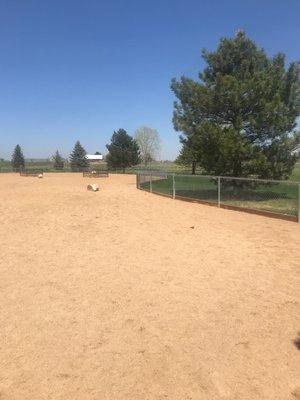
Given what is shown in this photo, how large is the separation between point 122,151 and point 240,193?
3755 centimetres

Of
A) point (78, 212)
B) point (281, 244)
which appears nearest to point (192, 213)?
point (78, 212)

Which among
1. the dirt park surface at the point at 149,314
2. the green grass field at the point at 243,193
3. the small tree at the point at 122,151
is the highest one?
the small tree at the point at 122,151

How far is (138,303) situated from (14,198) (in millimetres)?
13338

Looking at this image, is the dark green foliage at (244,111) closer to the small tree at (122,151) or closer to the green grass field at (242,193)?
the green grass field at (242,193)

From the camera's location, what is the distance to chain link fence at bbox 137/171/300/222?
14.0 meters

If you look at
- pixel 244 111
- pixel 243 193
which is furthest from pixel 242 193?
pixel 244 111

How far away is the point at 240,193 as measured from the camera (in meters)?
18.9

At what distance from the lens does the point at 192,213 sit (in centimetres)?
1381

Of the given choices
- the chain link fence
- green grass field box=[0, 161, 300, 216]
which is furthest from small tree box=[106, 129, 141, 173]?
green grass field box=[0, 161, 300, 216]

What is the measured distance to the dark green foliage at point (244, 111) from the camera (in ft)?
57.9

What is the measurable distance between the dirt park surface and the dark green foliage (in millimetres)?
7830

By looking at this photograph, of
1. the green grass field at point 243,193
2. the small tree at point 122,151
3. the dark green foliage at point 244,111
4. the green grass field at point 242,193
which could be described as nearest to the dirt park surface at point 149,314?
the green grass field at point 243,193

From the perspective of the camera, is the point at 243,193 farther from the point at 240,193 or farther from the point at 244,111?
the point at 244,111

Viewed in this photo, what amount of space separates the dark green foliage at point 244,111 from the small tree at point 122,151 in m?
35.6
